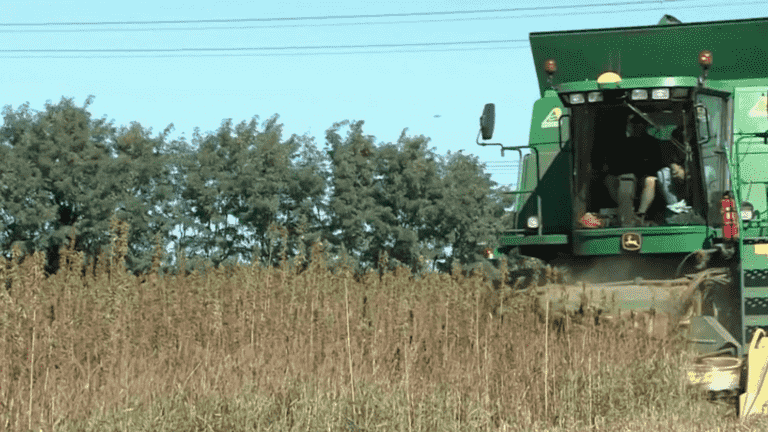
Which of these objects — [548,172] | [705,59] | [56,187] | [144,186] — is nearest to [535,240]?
[548,172]

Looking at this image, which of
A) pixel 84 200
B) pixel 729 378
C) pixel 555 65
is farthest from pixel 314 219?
pixel 729 378

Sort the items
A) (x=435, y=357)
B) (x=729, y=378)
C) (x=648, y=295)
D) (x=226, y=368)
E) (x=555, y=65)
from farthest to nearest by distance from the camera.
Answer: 1. (x=555, y=65)
2. (x=648, y=295)
3. (x=729, y=378)
4. (x=435, y=357)
5. (x=226, y=368)

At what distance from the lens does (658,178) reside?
381 inches

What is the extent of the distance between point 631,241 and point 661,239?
260 mm

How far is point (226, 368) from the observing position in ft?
20.5

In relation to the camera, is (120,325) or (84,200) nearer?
(120,325)

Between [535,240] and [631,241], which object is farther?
[535,240]

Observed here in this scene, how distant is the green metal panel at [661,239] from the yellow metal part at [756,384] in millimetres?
1670

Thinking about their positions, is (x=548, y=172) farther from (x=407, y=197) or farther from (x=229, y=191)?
(x=407, y=197)

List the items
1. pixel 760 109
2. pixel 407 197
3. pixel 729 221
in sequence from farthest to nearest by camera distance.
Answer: pixel 407 197 → pixel 760 109 → pixel 729 221

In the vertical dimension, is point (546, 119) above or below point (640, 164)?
above

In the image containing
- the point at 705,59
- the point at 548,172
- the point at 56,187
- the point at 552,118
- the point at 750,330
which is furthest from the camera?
the point at 56,187

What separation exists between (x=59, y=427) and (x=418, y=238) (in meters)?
41.8

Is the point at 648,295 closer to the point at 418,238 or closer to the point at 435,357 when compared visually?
the point at 435,357
